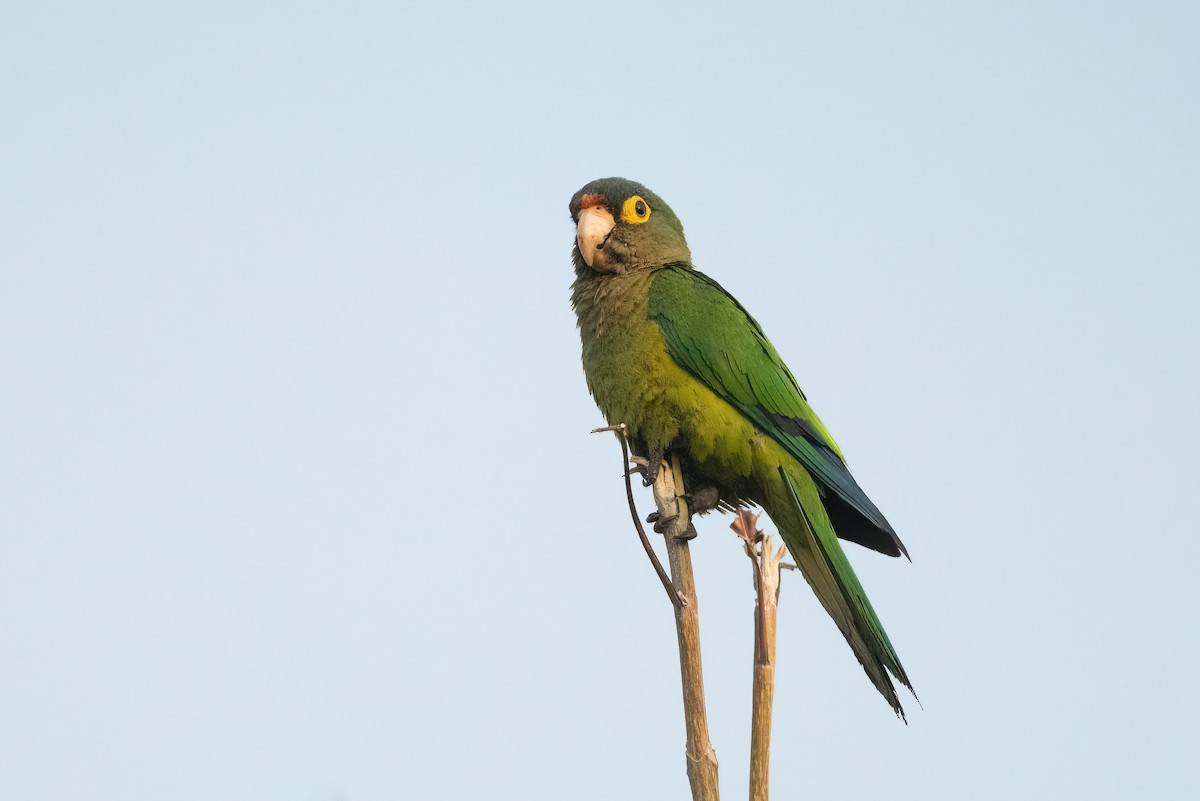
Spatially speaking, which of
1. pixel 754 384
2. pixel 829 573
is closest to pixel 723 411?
pixel 754 384

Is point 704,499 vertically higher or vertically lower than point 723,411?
lower

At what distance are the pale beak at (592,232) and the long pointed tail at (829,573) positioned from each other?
1.25 m

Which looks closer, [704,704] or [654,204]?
[704,704]

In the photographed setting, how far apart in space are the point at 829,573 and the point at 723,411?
74 cm

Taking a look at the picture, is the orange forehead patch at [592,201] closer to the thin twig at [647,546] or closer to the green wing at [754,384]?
the green wing at [754,384]

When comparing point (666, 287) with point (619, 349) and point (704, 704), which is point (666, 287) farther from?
point (704, 704)

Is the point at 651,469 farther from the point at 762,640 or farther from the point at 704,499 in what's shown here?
the point at 762,640

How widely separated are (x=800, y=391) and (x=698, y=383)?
57 cm

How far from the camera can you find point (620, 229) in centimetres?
454

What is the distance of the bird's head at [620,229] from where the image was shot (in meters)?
4.50

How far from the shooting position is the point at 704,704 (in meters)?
2.86

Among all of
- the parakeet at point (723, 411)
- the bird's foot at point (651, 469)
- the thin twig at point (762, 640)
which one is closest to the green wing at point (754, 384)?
the parakeet at point (723, 411)

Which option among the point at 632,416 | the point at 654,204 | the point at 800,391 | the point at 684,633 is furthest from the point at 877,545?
the point at 654,204

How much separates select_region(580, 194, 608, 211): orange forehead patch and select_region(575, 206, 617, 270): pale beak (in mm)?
51
